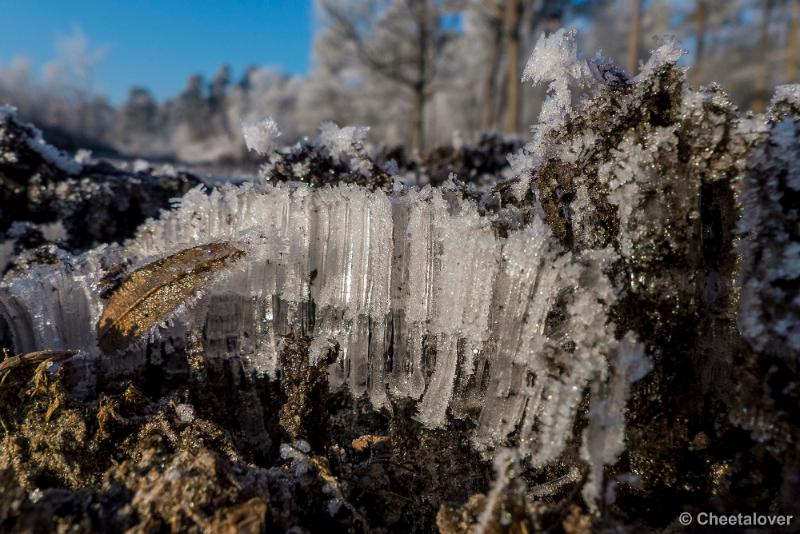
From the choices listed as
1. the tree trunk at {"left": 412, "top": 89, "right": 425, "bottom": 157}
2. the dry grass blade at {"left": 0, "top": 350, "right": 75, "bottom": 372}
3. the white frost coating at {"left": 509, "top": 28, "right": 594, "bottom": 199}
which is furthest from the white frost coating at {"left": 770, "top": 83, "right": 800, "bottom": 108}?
the tree trunk at {"left": 412, "top": 89, "right": 425, "bottom": 157}

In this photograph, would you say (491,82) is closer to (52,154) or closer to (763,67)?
(763,67)

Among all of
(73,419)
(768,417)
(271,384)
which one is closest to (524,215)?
(768,417)

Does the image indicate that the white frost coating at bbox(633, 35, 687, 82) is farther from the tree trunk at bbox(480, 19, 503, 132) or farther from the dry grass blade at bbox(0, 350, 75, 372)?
the tree trunk at bbox(480, 19, 503, 132)

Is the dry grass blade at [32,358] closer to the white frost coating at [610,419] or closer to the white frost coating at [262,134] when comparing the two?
the white frost coating at [262,134]

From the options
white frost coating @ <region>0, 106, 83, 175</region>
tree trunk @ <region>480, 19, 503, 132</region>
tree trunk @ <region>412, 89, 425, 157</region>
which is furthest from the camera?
tree trunk @ <region>480, 19, 503, 132</region>

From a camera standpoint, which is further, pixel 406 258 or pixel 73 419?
pixel 406 258

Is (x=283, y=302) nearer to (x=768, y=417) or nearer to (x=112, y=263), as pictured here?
(x=112, y=263)
